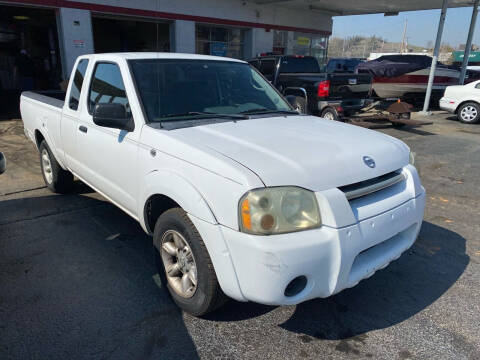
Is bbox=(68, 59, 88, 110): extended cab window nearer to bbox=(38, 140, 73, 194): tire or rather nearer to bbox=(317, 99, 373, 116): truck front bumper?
bbox=(38, 140, 73, 194): tire

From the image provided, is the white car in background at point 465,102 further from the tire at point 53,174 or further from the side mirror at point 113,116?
the side mirror at point 113,116

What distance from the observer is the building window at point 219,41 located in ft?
60.9

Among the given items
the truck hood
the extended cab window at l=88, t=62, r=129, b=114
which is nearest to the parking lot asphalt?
the truck hood

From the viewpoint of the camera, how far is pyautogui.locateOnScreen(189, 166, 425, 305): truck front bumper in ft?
6.70

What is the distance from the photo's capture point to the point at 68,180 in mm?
5086

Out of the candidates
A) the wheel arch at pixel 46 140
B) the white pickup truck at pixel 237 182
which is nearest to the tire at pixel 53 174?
the wheel arch at pixel 46 140

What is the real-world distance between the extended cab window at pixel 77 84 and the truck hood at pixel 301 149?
1966 millimetres

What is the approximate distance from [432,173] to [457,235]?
276 cm

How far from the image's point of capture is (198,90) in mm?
3387

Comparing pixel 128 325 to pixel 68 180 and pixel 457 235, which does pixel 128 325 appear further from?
pixel 457 235

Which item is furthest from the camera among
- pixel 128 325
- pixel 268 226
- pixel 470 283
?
pixel 470 283

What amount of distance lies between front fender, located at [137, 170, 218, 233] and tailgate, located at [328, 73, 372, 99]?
7.67m

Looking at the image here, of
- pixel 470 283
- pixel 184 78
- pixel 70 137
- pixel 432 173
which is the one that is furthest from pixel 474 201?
pixel 70 137

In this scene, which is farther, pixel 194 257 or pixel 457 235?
pixel 457 235
